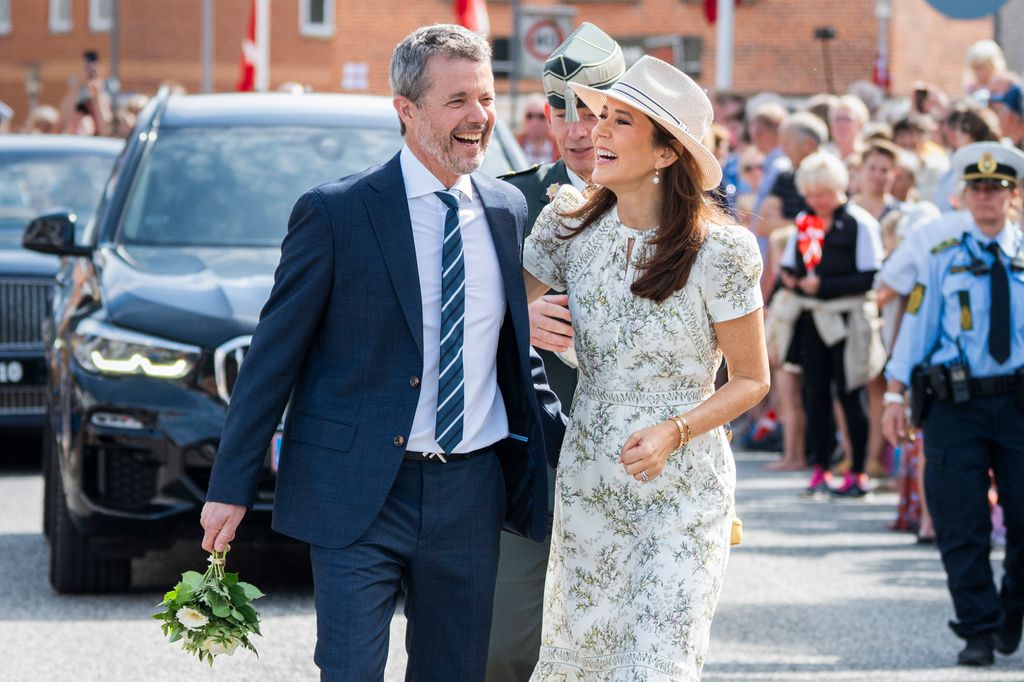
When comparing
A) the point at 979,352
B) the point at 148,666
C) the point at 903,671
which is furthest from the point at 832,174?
the point at 148,666

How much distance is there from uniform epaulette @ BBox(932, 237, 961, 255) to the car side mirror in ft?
12.2

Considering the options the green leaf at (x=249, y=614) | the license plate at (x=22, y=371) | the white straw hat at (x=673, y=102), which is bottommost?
the license plate at (x=22, y=371)

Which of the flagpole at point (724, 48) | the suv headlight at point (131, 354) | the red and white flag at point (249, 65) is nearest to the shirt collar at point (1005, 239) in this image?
the suv headlight at point (131, 354)

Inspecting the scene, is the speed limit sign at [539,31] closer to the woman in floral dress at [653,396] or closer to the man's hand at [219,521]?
the woman in floral dress at [653,396]

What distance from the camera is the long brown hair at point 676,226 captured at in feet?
15.6

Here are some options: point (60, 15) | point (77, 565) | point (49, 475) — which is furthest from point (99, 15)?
point (77, 565)

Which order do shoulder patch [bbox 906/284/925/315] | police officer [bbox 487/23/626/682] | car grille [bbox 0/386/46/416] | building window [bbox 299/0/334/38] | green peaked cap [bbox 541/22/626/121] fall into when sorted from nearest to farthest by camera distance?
police officer [bbox 487/23/626/682]
green peaked cap [bbox 541/22/626/121]
shoulder patch [bbox 906/284/925/315]
car grille [bbox 0/386/46/416]
building window [bbox 299/0/334/38]

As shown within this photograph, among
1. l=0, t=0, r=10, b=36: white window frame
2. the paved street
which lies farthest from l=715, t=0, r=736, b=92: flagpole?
l=0, t=0, r=10, b=36: white window frame

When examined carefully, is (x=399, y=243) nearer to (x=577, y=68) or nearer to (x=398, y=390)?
(x=398, y=390)

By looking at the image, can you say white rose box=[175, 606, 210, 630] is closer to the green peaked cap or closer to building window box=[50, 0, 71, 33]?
the green peaked cap

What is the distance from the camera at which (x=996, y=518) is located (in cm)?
1078

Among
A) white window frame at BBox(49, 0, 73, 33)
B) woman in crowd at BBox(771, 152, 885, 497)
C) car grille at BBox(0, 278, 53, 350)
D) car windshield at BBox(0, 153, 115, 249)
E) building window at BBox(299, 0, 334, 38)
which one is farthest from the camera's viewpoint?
white window frame at BBox(49, 0, 73, 33)

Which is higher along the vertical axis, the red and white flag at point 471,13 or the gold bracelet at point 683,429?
the red and white flag at point 471,13

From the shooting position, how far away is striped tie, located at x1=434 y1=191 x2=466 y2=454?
4605 mm
